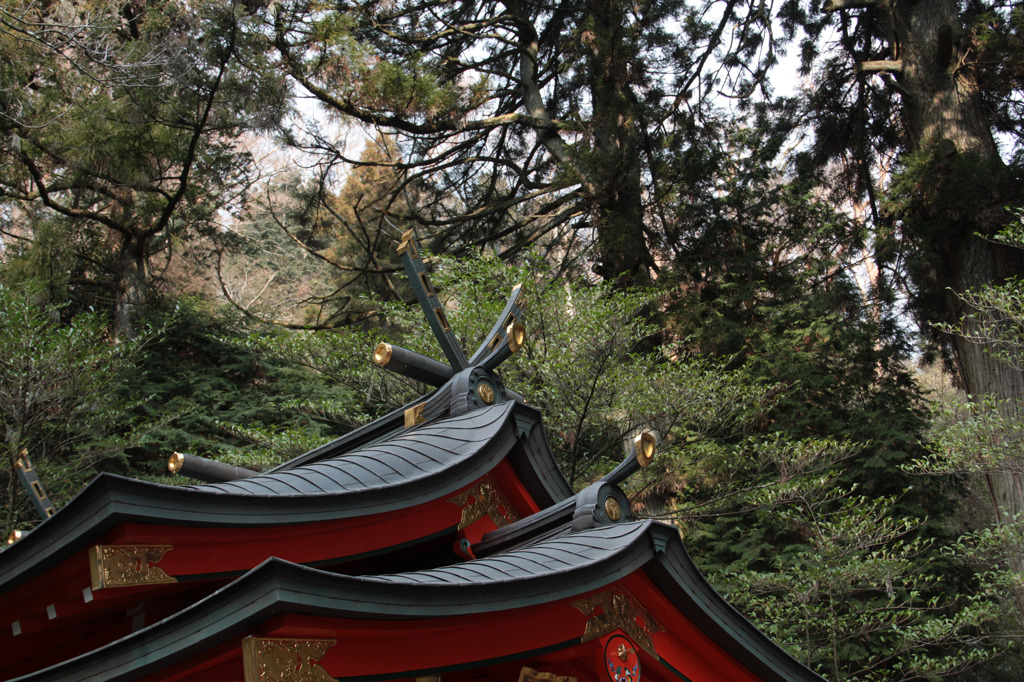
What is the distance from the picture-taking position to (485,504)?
10.1ft

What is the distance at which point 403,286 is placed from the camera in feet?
50.0

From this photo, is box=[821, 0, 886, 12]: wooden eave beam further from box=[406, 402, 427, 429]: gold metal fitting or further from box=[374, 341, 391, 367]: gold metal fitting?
box=[374, 341, 391, 367]: gold metal fitting

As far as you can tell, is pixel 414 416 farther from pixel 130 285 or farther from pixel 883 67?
pixel 130 285

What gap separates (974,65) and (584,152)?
5.14 metres

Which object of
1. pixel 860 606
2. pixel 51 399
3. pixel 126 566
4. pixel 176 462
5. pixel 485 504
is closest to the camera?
pixel 126 566

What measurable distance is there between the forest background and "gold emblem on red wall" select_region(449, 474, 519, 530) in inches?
185

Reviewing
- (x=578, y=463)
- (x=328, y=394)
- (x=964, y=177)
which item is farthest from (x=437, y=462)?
(x=328, y=394)

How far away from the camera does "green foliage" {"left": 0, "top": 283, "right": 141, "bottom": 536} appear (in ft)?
27.0

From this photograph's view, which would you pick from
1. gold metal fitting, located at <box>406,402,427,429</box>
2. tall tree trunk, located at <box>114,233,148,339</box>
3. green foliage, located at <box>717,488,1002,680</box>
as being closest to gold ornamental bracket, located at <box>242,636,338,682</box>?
gold metal fitting, located at <box>406,402,427,429</box>

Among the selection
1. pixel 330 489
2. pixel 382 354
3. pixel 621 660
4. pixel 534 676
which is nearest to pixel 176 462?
pixel 330 489

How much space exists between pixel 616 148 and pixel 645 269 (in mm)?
2236

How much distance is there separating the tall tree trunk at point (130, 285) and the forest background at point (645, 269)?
0.07 meters

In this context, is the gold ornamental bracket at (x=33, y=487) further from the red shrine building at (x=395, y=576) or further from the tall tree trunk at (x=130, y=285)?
the tall tree trunk at (x=130, y=285)

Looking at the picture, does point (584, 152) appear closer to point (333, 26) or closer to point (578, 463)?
point (333, 26)
